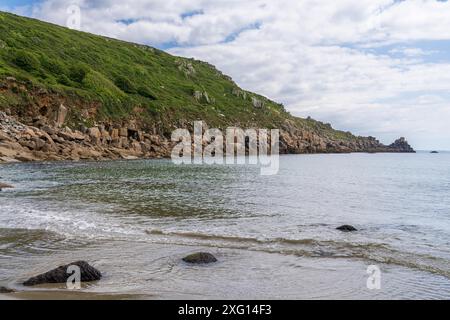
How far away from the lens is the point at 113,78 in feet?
415

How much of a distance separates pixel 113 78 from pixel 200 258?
119578 mm

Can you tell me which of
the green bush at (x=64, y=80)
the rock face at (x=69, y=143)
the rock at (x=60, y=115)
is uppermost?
the green bush at (x=64, y=80)

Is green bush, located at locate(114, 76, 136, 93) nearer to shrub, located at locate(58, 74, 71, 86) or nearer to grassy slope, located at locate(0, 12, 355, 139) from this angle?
grassy slope, located at locate(0, 12, 355, 139)

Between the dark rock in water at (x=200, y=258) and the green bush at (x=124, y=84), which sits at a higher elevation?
the green bush at (x=124, y=84)

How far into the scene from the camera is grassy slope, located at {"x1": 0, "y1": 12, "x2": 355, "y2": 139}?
96.7 m

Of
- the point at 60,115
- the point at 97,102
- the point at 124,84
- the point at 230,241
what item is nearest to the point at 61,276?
the point at 230,241

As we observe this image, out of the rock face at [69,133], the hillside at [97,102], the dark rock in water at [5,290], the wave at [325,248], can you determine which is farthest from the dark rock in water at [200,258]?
the hillside at [97,102]

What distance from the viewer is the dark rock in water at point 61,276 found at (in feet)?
37.6

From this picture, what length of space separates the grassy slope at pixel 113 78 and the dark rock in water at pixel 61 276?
7299 centimetres

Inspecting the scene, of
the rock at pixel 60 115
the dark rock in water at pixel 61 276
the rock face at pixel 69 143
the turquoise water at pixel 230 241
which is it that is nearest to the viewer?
the dark rock in water at pixel 61 276

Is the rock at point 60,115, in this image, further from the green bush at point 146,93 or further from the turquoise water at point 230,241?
the turquoise water at point 230,241

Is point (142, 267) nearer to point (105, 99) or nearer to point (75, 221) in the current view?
point (75, 221)

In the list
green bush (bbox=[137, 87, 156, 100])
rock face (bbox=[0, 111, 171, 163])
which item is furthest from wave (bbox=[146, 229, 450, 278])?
green bush (bbox=[137, 87, 156, 100])
